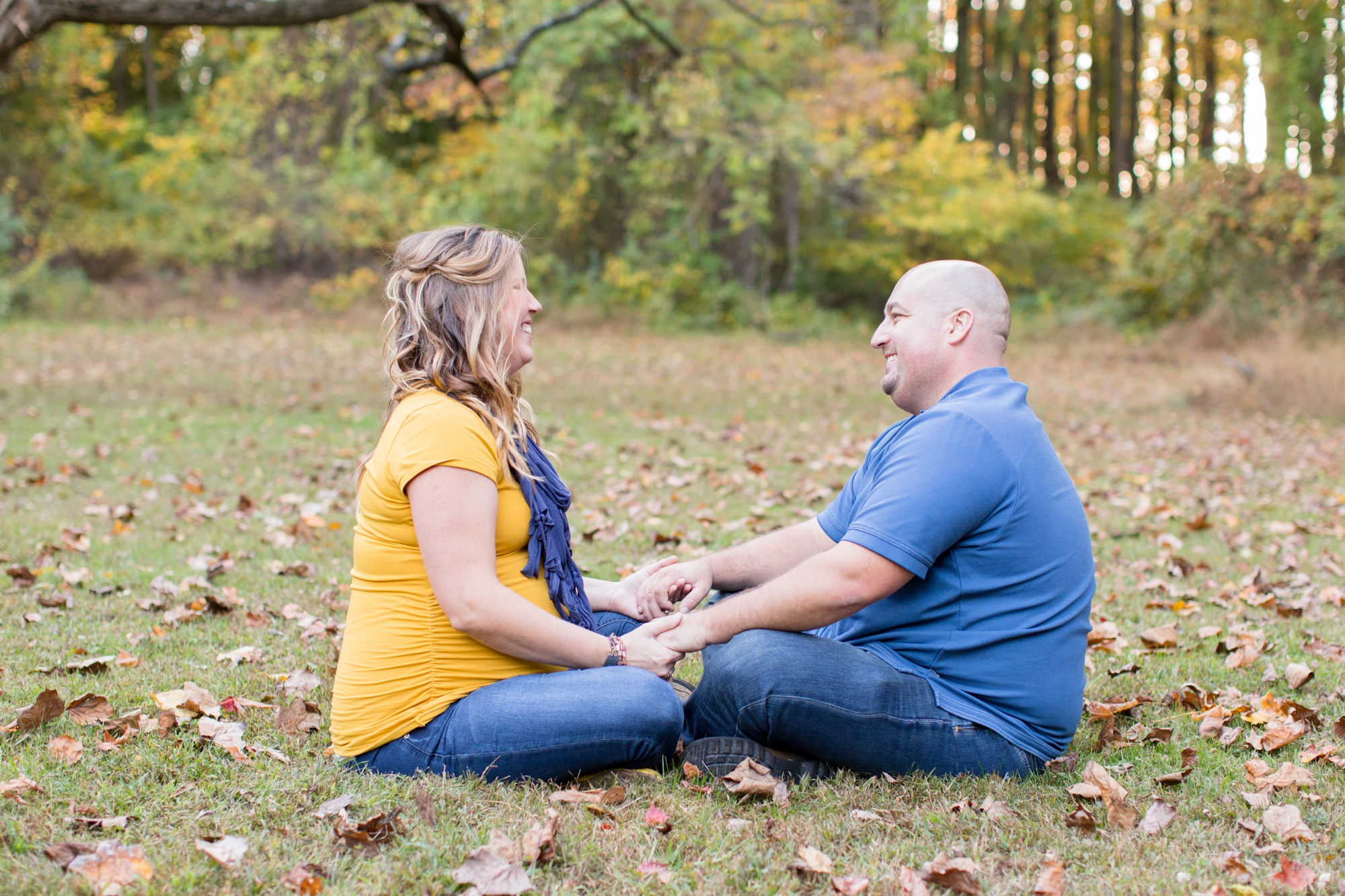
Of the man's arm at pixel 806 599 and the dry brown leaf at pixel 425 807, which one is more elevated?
the man's arm at pixel 806 599

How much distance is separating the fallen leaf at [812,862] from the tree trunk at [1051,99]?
121ft

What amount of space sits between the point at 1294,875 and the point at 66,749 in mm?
3197

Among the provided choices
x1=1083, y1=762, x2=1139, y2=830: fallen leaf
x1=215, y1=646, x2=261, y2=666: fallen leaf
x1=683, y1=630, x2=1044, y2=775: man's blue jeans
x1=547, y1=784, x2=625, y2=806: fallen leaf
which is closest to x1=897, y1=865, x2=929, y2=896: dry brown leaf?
x1=683, y1=630, x2=1044, y2=775: man's blue jeans

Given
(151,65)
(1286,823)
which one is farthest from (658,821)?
(151,65)

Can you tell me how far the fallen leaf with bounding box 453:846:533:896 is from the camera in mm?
2311

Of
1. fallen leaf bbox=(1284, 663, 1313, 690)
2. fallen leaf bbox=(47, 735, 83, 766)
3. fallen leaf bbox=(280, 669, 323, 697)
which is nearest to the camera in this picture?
fallen leaf bbox=(47, 735, 83, 766)

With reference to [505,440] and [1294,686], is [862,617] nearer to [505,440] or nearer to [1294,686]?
[505,440]

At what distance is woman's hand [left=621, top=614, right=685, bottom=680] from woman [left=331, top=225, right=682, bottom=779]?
44mm

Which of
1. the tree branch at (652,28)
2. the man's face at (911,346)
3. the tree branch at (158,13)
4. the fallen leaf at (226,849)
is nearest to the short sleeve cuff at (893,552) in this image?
the man's face at (911,346)

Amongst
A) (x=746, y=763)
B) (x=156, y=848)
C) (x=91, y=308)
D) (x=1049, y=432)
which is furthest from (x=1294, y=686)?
(x=91, y=308)

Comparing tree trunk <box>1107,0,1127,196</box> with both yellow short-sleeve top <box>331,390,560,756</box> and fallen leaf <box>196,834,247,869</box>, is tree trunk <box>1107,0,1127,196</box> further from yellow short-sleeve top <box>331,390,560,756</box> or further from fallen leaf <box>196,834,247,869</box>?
fallen leaf <box>196,834,247,869</box>

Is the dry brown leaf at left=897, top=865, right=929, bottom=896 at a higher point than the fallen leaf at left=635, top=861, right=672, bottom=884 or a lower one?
lower

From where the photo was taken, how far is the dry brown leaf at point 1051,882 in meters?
2.33

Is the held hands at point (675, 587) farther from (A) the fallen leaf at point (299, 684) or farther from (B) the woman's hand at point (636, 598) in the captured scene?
(A) the fallen leaf at point (299, 684)
